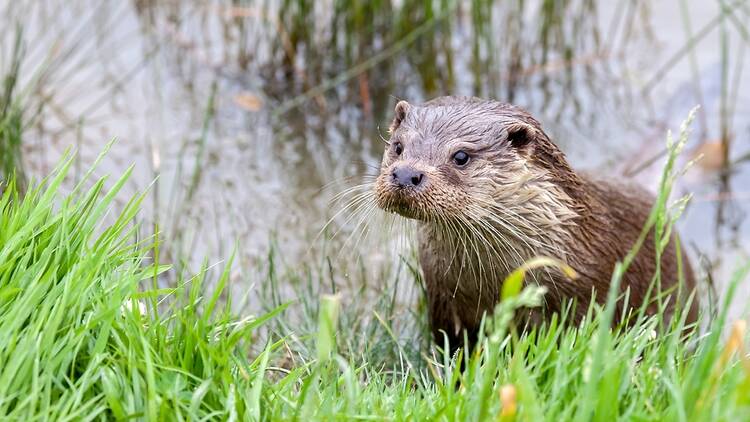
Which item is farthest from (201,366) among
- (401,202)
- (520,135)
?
(520,135)

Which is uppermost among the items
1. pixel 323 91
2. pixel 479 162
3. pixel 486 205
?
pixel 323 91

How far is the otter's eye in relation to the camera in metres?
3.01

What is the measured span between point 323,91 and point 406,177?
105 inches

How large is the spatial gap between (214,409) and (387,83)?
12.4ft

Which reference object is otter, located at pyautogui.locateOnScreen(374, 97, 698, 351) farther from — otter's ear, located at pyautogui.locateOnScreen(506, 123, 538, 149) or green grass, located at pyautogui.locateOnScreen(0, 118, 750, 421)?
green grass, located at pyautogui.locateOnScreen(0, 118, 750, 421)

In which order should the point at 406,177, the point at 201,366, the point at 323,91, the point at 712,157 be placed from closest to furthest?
the point at 201,366 → the point at 406,177 → the point at 712,157 → the point at 323,91

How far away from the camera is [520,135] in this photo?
9.95 feet

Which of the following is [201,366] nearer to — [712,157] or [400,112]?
[400,112]

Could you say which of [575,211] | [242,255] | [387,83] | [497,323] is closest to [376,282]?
[242,255]

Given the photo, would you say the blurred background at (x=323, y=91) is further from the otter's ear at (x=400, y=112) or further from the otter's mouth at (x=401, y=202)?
the otter's mouth at (x=401, y=202)

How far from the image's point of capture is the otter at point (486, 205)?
2.91m

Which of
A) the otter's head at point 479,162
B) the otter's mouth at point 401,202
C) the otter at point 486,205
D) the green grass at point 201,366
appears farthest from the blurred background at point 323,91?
the green grass at point 201,366

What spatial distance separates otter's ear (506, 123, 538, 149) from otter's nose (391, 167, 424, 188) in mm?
315

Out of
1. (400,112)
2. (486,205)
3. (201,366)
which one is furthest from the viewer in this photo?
(400,112)
